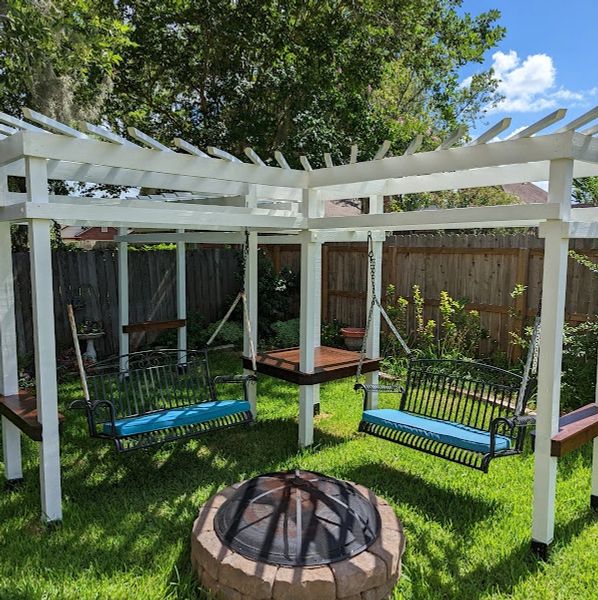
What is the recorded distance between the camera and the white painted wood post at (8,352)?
145 inches

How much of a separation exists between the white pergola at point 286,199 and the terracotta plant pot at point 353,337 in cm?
336

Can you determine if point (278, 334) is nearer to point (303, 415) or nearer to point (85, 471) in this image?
point (303, 415)

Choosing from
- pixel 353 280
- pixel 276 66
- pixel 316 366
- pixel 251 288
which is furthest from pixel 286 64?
pixel 316 366

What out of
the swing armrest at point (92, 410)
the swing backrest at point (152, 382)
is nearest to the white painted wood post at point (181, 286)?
the swing backrest at point (152, 382)

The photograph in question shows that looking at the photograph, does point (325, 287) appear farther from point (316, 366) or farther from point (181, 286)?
point (316, 366)

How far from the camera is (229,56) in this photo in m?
9.01

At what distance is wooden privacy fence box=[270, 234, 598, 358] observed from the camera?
6.16m

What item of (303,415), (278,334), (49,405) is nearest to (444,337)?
(278,334)

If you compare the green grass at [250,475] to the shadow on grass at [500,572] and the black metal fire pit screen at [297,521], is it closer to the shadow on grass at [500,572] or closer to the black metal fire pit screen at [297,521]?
the shadow on grass at [500,572]

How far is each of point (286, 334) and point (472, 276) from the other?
2.89 meters

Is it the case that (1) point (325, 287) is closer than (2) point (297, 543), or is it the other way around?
(2) point (297, 543)

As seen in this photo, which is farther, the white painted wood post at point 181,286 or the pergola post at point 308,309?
the white painted wood post at point 181,286

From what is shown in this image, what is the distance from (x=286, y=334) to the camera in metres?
8.36

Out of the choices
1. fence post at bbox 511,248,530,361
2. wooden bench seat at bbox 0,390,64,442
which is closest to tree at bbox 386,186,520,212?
fence post at bbox 511,248,530,361
